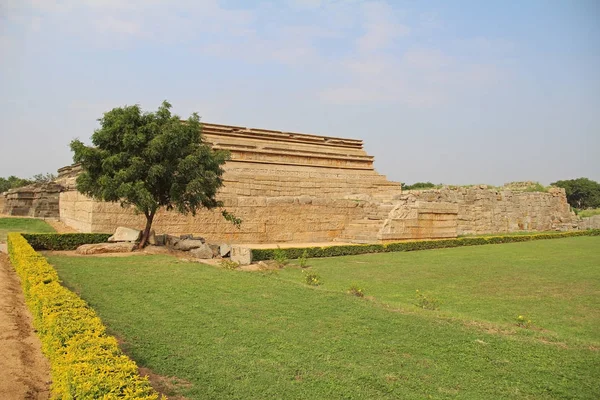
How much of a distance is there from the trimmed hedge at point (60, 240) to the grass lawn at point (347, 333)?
2.31m

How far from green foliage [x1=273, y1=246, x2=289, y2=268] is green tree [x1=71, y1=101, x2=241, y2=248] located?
2.22 meters

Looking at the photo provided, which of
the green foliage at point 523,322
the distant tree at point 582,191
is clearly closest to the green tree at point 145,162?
the green foliage at point 523,322

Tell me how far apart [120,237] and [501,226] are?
17.5m

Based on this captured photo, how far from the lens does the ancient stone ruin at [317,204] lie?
46.7 ft

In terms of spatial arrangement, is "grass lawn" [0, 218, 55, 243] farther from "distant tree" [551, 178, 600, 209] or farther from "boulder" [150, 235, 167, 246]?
"distant tree" [551, 178, 600, 209]

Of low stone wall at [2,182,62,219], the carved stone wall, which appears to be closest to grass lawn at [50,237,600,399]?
the carved stone wall

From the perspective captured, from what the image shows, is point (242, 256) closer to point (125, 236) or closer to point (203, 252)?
point (203, 252)

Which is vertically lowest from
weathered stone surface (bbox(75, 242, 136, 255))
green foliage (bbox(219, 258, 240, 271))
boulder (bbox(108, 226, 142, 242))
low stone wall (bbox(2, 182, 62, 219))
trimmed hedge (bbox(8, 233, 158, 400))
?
green foliage (bbox(219, 258, 240, 271))

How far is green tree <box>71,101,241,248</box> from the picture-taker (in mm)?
10508

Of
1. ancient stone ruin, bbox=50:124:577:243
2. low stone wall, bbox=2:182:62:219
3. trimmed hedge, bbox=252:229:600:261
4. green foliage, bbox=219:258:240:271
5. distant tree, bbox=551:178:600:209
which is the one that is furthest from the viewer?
distant tree, bbox=551:178:600:209

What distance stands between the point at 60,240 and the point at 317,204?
8186mm

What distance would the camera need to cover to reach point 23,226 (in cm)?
1529

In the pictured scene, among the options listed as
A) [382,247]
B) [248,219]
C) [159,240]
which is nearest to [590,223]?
[382,247]

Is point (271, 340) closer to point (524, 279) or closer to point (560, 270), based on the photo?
point (524, 279)
